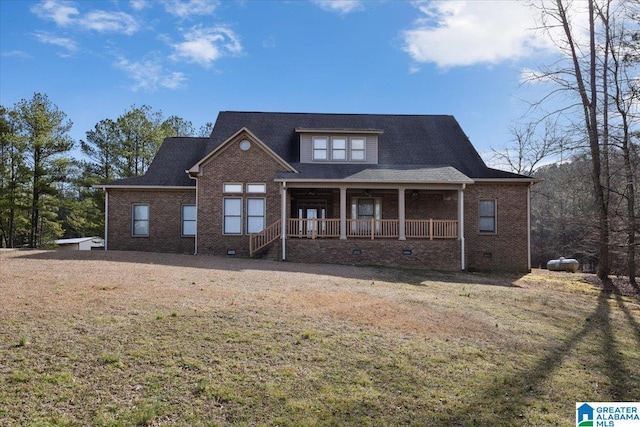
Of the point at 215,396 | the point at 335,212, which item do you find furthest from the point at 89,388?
the point at 335,212

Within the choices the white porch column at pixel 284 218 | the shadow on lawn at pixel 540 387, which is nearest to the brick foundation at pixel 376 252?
the white porch column at pixel 284 218

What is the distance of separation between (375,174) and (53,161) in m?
23.1

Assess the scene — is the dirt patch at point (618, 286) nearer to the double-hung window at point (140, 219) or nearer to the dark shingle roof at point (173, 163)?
the dark shingle roof at point (173, 163)

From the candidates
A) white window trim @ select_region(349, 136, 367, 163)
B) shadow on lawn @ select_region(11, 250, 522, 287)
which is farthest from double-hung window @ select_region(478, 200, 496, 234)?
white window trim @ select_region(349, 136, 367, 163)

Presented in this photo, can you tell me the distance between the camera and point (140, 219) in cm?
2153

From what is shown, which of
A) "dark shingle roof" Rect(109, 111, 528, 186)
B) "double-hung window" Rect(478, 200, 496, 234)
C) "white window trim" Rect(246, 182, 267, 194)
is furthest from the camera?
"double-hung window" Rect(478, 200, 496, 234)

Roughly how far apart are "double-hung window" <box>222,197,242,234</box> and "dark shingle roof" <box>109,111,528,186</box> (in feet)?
8.45

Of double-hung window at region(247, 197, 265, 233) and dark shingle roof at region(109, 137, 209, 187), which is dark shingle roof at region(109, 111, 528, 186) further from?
double-hung window at region(247, 197, 265, 233)

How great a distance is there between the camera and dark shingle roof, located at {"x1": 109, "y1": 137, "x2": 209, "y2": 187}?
2143 cm

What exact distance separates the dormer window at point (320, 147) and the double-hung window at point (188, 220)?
A: 6.29m

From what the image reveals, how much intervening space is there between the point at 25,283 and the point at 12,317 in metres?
3.07

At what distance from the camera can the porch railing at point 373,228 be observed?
1894cm

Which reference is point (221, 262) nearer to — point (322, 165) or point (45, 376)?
point (322, 165)

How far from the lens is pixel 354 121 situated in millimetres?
24344
